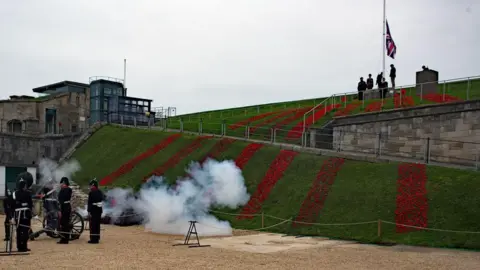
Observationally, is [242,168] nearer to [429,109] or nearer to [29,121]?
[429,109]

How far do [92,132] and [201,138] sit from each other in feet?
50.4

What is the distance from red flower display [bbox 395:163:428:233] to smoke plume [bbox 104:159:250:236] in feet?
23.4

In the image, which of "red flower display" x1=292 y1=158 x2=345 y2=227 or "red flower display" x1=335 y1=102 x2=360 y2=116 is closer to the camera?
"red flower display" x1=292 y1=158 x2=345 y2=227

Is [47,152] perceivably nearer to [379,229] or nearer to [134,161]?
[134,161]

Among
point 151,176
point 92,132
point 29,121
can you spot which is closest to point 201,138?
point 151,176

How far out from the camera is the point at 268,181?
949 inches

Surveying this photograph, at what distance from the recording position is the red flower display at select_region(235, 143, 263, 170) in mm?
26500

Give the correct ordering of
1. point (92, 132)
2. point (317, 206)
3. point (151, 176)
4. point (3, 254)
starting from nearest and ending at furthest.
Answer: point (3, 254)
point (317, 206)
point (151, 176)
point (92, 132)

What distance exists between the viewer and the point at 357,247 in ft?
52.3

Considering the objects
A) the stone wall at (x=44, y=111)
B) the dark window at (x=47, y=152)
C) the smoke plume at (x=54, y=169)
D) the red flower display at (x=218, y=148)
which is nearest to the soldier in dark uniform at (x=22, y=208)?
the red flower display at (x=218, y=148)

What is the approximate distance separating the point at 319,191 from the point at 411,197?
13.9 feet

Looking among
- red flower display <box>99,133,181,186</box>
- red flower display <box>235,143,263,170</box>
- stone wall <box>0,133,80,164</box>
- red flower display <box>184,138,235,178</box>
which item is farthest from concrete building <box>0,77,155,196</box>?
red flower display <box>235,143,263,170</box>

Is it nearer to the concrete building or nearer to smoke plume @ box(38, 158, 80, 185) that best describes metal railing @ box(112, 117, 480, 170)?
smoke plume @ box(38, 158, 80, 185)

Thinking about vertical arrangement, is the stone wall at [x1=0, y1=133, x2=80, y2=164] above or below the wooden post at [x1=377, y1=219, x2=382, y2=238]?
above
